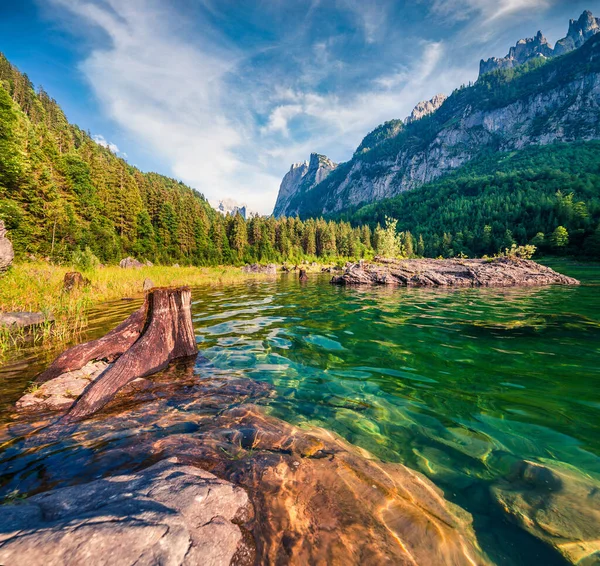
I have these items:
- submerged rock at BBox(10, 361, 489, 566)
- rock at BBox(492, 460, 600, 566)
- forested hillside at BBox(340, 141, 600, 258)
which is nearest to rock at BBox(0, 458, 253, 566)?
submerged rock at BBox(10, 361, 489, 566)

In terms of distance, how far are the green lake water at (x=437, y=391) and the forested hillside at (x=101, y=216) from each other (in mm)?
21328

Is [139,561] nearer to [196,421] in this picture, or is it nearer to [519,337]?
[196,421]

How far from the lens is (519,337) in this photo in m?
6.33

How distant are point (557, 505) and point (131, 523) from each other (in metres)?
2.87

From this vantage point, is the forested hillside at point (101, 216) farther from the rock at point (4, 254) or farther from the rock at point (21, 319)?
the rock at point (21, 319)

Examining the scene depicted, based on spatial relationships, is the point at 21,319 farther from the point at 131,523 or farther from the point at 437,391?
the point at 437,391

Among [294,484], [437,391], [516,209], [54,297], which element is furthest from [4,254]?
[516,209]

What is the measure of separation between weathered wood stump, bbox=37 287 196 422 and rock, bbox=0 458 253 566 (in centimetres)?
275

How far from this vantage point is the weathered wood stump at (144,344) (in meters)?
4.37

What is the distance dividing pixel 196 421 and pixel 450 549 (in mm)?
2644

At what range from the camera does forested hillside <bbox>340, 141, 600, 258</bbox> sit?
60562mm

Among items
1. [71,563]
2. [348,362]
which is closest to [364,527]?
[71,563]

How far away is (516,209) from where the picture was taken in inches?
3324

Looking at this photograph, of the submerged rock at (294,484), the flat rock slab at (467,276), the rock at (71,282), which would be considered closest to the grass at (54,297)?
the rock at (71,282)
